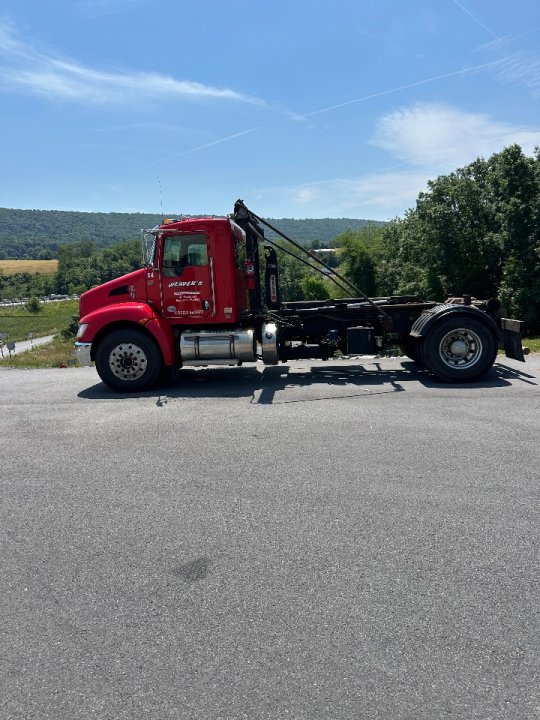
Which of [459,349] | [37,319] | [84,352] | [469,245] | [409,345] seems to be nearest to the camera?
[459,349]

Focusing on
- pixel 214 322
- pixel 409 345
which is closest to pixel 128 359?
pixel 214 322

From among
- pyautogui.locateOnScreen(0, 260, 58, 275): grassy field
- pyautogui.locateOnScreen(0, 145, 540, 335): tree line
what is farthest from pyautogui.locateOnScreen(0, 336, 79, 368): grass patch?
pyautogui.locateOnScreen(0, 260, 58, 275): grassy field

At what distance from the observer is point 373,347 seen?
1042cm

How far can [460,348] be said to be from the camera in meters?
9.45

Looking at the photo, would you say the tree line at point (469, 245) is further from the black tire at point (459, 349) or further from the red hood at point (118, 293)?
the black tire at point (459, 349)

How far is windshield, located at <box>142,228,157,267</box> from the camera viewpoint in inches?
385

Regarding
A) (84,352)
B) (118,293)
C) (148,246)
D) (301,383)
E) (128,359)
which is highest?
(148,246)

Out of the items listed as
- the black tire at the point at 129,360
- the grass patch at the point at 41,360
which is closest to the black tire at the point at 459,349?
the black tire at the point at 129,360

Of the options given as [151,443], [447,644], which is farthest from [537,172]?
[447,644]

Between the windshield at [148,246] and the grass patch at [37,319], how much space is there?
86.4 meters

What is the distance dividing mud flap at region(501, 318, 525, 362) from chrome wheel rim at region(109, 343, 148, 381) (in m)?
6.13

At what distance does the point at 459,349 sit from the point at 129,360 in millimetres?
5457

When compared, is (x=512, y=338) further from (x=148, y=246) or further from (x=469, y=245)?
(x=469, y=245)

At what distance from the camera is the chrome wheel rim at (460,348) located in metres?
9.45
